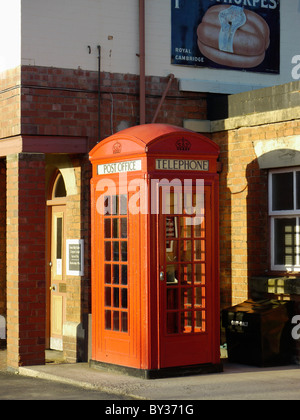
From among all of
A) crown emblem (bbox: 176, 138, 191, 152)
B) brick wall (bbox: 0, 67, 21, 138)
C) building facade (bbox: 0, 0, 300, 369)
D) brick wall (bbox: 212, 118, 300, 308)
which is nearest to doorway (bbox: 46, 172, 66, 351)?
building facade (bbox: 0, 0, 300, 369)

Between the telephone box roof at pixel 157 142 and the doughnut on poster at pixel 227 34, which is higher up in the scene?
the doughnut on poster at pixel 227 34

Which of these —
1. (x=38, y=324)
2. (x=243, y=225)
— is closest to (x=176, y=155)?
(x=243, y=225)

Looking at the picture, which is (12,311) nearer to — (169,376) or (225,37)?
(169,376)

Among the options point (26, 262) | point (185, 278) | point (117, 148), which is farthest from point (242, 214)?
point (26, 262)

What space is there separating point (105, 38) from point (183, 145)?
2.81 meters

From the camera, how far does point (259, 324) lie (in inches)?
446

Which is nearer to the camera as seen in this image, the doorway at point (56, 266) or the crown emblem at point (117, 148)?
the crown emblem at point (117, 148)

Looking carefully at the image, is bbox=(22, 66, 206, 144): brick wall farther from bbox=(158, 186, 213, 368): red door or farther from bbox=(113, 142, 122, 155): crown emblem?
bbox=(158, 186, 213, 368): red door

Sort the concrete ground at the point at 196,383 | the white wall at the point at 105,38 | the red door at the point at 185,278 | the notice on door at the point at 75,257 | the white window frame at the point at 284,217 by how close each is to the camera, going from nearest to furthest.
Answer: the concrete ground at the point at 196,383 < the red door at the point at 185,278 < the white window frame at the point at 284,217 < the white wall at the point at 105,38 < the notice on door at the point at 75,257

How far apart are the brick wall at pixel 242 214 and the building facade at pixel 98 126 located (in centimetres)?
1

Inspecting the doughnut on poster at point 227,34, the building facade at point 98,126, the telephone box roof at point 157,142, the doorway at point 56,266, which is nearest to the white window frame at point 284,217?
the building facade at point 98,126

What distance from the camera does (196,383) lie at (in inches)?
403

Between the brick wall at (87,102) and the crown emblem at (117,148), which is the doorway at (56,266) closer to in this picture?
the brick wall at (87,102)

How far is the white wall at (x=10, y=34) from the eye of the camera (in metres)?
12.2
